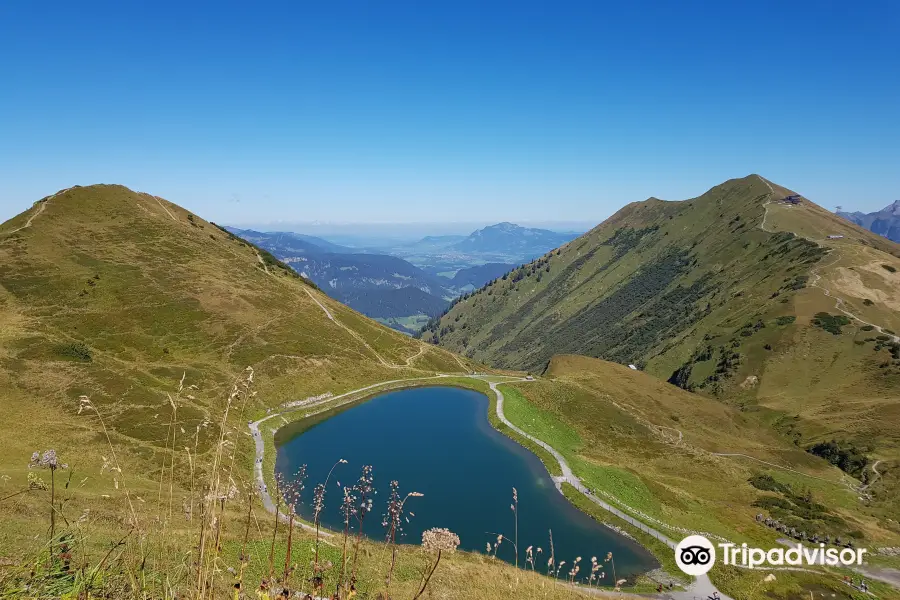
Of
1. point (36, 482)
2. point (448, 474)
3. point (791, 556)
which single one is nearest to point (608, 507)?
point (791, 556)

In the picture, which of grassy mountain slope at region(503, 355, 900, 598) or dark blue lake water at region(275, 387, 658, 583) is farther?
grassy mountain slope at region(503, 355, 900, 598)

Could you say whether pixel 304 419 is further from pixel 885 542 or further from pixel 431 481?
pixel 885 542

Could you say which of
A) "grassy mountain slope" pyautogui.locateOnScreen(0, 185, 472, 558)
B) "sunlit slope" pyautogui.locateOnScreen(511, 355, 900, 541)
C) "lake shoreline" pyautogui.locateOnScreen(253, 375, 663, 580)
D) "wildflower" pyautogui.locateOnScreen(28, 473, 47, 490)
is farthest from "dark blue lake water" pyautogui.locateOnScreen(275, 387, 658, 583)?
"wildflower" pyautogui.locateOnScreen(28, 473, 47, 490)

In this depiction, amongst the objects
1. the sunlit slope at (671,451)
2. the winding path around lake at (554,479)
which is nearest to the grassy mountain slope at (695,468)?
the sunlit slope at (671,451)

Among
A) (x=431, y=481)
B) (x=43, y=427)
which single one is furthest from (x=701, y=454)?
(x=43, y=427)

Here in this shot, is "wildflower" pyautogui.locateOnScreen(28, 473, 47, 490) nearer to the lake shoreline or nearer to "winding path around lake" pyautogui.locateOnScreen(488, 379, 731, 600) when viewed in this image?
"winding path around lake" pyautogui.locateOnScreen(488, 379, 731, 600)

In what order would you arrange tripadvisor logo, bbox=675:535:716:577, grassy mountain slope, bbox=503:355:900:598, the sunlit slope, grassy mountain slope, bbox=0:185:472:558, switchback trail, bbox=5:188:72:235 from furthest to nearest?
1. switchback trail, bbox=5:188:72:235
2. the sunlit slope
3. grassy mountain slope, bbox=503:355:900:598
4. grassy mountain slope, bbox=0:185:472:558
5. tripadvisor logo, bbox=675:535:716:577
